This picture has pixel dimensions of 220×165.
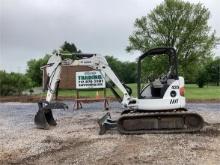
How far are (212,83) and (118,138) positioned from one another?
63.5 metres

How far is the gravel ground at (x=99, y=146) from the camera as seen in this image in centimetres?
886

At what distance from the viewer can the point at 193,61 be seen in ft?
157

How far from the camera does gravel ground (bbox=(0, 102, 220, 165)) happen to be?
29.1 feet

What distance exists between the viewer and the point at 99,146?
10.3 meters

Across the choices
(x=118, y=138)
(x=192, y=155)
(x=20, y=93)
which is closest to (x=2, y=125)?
(x=118, y=138)

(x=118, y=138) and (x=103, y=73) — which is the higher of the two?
(x=103, y=73)

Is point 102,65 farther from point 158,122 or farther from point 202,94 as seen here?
point 202,94

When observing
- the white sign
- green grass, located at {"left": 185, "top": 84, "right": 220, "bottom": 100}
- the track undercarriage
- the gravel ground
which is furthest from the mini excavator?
green grass, located at {"left": 185, "top": 84, "right": 220, "bottom": 100}

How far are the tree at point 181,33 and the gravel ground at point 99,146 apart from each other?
3459cm

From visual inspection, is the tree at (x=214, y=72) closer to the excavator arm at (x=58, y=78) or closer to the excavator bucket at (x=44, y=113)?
the excavator arm at (x=58, y=78)

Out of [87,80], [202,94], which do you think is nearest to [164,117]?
[87,80]

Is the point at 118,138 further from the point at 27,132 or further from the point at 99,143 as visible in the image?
the point at 27,132

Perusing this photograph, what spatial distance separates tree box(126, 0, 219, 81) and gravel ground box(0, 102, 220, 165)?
34587 millimetres

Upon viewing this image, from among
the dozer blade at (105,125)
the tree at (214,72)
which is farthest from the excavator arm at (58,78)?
the tree at (214,72)
